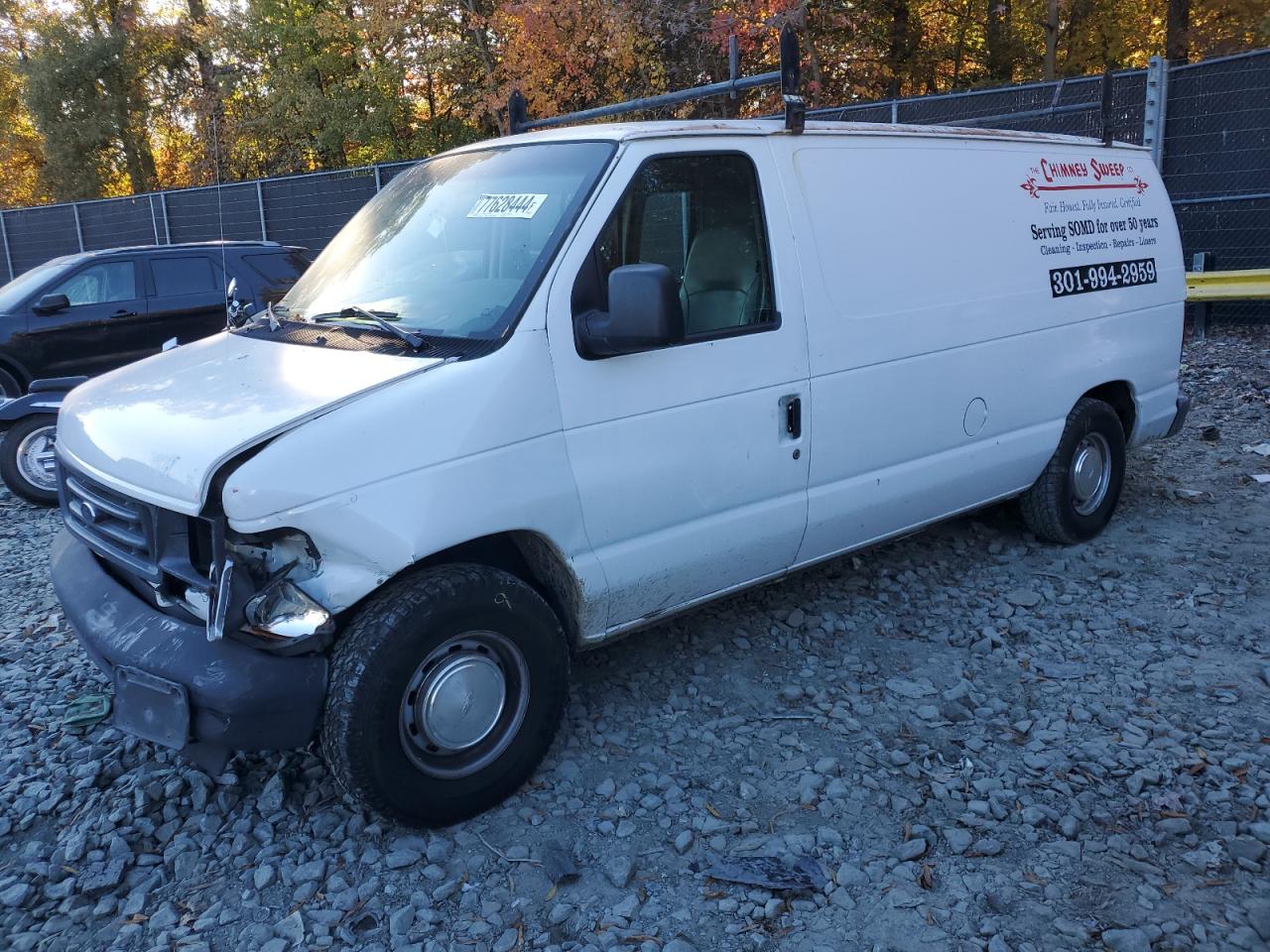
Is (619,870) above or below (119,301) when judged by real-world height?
below

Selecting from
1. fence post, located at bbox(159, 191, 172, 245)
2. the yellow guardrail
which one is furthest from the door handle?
fence post, located at bbox(159, 191, 172, 245)

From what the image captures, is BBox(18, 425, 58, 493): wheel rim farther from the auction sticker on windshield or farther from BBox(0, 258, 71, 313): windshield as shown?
the auction sticker on windshield

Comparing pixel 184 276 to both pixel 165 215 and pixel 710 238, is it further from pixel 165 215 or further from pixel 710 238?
pixel 165 215

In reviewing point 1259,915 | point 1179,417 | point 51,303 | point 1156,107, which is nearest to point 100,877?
point 1259,915

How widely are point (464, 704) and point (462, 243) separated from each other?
1.70 metres

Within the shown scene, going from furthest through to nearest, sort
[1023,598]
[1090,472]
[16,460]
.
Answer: [16,460], [1090,472], [1023,598]

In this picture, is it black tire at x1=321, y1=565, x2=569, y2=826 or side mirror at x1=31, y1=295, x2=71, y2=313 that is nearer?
black tire at x1=321, y1=565, x2=569, y2=826

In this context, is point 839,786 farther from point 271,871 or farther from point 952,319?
point 952,319

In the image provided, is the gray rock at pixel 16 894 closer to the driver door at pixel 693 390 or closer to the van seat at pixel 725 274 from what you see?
the driver door at pixel 693 390

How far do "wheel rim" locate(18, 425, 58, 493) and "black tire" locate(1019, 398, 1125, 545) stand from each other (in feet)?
21.8

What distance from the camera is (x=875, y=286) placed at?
438 centimetres

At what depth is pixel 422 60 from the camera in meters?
19.6

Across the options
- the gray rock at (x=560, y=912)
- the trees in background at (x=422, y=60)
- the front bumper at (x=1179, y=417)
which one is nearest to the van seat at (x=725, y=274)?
the gray rock at (x=560, y=912)

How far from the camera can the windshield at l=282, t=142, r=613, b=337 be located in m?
3.56
